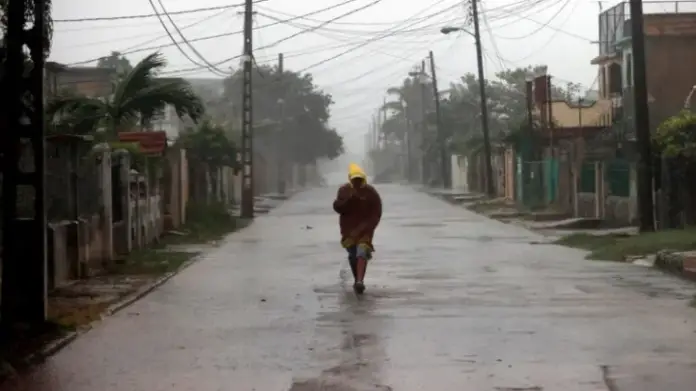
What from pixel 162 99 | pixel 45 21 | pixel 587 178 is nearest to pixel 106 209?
pixel 162 99

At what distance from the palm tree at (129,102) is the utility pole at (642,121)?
9533 mm

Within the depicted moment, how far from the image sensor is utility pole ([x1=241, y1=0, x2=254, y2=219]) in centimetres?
4131

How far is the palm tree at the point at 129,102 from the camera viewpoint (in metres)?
26.7

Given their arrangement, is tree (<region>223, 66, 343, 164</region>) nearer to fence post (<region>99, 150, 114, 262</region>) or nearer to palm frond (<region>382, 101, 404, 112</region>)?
palm frond (<region>382, 101, 404, 112</region>)

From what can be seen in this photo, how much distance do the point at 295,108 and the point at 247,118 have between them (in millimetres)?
50151

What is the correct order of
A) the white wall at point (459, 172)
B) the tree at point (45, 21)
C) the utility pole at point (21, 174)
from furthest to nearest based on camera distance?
1. the white wall at point (459, 172)
2. the tree at point (45, 21)
3. the utility pole at point (21, 174)

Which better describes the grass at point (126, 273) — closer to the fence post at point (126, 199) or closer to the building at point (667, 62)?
the fence post at point (126, 199)

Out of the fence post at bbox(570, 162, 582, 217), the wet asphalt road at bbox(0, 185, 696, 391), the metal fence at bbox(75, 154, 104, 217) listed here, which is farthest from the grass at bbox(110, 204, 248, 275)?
the fence post at bbox(570, 162, 582, 217)

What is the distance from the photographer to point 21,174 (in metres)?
11.8

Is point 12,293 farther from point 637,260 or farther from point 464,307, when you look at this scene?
point 637,260

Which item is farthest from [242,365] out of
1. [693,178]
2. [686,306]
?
[693,178]

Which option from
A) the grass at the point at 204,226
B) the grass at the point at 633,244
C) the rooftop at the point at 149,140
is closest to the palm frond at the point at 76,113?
the rooftop at the point at 149,140

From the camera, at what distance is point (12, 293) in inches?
472

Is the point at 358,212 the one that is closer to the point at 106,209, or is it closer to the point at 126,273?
the point at 126,273
